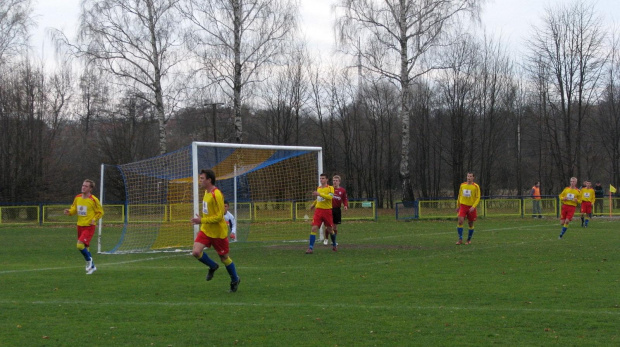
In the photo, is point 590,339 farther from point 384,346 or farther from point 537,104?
point 537,104

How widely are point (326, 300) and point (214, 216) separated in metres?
2.21

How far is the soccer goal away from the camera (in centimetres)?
1947

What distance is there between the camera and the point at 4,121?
4331cm

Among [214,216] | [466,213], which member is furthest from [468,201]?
[214,216]

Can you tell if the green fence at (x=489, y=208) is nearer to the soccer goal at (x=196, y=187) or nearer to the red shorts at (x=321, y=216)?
the soccer goal at (x=196, y=187)

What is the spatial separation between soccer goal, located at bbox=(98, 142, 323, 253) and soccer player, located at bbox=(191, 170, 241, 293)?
22.9 ft

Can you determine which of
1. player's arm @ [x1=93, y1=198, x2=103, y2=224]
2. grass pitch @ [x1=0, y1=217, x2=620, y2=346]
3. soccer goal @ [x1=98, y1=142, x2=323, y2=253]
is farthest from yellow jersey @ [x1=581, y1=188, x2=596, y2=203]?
player's arm @ [x1=93, y1=198, x2=103, y2=224]

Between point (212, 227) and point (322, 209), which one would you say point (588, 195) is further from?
point (212, 227)

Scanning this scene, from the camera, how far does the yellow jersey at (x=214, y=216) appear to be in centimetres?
1021

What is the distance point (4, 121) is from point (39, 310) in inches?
1509

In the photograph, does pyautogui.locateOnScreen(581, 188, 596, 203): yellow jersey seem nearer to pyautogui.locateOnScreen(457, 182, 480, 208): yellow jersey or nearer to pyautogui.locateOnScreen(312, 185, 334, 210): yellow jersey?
pyautogui.locateOnScreen(457, 182, 480, 208): yellow jersey

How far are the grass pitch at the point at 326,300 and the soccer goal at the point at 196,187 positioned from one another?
10.0 feet

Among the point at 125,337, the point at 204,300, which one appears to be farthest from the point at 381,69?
the point at 125,337

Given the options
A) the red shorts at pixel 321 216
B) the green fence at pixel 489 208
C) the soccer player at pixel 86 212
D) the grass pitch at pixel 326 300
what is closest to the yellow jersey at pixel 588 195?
the green fence at pixel 489 208
